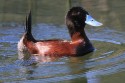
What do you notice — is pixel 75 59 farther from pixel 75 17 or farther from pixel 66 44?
pixel 75 17

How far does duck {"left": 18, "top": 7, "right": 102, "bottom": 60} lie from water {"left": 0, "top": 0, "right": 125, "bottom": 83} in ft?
0.46

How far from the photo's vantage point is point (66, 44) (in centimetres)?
856

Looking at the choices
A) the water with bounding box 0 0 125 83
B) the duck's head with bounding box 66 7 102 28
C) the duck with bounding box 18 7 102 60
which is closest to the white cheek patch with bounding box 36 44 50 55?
the duck with bounding box 18 7 102 60

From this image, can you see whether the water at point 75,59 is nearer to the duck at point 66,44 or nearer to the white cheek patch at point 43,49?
the duck at point 66,44

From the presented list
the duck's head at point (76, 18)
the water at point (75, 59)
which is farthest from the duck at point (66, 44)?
the water at point (75, 59)

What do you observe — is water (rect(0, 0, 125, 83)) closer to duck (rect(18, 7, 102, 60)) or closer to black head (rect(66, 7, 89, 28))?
duck (rect(18, 7, 102, 60))

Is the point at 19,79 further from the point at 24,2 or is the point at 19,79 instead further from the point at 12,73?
the point at 24,2

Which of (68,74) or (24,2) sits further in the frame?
(24,2)

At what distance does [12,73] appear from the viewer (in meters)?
7.52

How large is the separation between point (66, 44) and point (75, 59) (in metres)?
0.34

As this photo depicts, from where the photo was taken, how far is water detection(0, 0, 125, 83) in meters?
7.17

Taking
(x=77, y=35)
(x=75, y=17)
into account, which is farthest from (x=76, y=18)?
(x=77, y=35)

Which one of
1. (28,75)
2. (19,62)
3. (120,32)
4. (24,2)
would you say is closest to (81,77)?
(28,75)

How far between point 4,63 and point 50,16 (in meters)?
3.55
